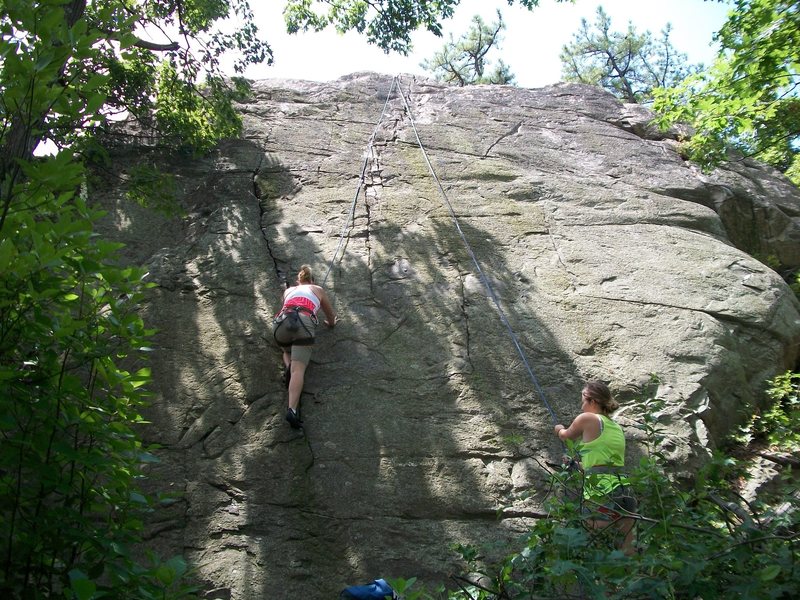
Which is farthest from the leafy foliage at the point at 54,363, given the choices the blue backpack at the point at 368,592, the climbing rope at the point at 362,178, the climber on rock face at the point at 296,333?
the climbing rope at the point at 362,178

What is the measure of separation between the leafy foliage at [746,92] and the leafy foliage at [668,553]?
663 cm

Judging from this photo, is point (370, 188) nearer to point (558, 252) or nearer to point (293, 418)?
point (558, 252)

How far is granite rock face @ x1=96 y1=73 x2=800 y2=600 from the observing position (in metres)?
5.32

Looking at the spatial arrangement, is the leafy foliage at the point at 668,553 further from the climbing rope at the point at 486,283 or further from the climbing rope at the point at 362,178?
the climbing rope at the point at 362,178

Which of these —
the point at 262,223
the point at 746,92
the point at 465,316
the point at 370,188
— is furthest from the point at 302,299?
the point at 746,92

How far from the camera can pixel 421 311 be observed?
22.9 ft

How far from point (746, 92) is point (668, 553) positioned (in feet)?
25.6

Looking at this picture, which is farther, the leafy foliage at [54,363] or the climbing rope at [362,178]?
the climbing rope at [362,178]

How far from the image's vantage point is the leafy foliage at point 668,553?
2.27m

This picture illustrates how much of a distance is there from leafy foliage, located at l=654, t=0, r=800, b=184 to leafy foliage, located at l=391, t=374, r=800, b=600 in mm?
6632

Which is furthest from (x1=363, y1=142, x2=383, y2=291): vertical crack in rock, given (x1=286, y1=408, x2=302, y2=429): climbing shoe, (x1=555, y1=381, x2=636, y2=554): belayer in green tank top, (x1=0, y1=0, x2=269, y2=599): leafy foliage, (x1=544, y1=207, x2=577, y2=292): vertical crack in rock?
(x1=0, y1=0, x2=269, y2=599): leafy foliage

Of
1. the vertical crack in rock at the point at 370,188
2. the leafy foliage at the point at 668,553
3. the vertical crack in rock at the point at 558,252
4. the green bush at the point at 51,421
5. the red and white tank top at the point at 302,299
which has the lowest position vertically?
the leafy foliage at the point at 668,553

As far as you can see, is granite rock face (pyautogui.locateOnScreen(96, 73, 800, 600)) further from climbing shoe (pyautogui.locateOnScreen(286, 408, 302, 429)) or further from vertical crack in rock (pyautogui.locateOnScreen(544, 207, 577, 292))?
climbing shoe (pyautogui.locateOnScreen(286, 408, 302, 429))

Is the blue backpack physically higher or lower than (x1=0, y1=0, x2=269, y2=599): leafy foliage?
lower
